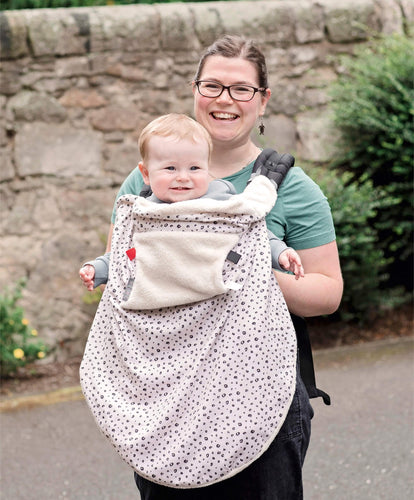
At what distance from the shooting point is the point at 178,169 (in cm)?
190

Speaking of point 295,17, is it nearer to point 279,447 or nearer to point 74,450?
point 74,450

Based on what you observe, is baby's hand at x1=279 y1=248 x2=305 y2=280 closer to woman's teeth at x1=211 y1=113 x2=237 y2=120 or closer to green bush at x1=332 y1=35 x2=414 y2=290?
woman's teeth at x1=211 y1=113 x2=237 y2=120

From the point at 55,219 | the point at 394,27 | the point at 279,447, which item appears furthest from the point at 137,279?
the point at 394,27

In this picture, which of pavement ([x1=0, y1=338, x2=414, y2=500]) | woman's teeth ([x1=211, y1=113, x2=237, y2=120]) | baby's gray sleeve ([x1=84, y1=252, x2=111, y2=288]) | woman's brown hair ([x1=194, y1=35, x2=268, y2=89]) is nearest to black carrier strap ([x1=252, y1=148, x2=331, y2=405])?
woman's teeth ([x1=211, y1=113, x2=237, y2=120])

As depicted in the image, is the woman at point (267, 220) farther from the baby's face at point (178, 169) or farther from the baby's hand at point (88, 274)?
the baby's hand at point (88, 274)

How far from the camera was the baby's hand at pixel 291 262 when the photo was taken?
1867mm

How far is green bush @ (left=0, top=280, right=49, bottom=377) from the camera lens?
528cm

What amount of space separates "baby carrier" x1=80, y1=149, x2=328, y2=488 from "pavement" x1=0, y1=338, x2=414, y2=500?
2141 mm

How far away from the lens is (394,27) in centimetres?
634

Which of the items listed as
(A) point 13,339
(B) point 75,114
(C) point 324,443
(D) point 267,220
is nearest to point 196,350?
(D) point 267,220

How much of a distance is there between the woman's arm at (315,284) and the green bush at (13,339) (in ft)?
11.7

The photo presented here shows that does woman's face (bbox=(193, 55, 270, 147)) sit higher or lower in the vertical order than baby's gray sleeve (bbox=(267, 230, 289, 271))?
higher

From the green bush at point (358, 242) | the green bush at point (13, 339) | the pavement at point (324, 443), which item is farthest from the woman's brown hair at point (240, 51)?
the green bush at point (13, 339)

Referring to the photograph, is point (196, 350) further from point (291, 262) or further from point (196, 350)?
point (291, 262)
